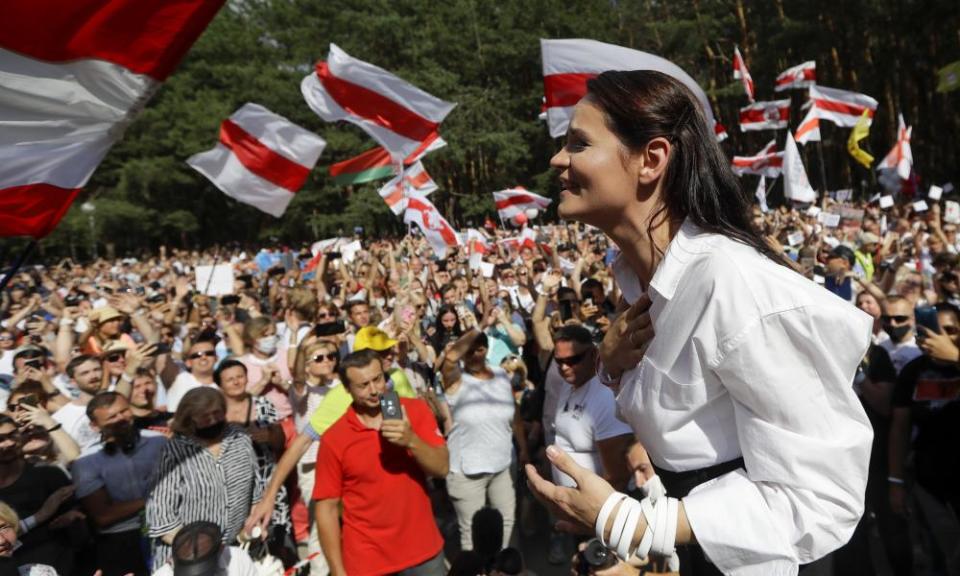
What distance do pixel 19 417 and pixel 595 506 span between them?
426 centimetres

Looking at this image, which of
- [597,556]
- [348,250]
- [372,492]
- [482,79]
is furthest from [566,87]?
[482,79]

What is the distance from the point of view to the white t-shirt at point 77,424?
15.2 ft

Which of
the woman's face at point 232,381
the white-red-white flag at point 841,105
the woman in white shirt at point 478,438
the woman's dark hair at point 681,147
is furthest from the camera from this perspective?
the white-red-white flag at point 841,105

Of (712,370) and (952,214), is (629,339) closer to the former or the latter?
(712,370)

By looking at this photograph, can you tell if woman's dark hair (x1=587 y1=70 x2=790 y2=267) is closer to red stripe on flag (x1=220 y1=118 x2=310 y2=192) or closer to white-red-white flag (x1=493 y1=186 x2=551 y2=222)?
red stripe on flag (x1=220 y1=118 x2=310 y2=192)

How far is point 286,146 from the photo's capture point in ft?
26.5

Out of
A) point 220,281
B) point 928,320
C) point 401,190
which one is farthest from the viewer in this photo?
point 401,190

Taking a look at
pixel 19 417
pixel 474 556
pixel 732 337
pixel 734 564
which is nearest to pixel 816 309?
pixel 732 337

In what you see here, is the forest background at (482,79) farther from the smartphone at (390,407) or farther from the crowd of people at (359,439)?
the smartphone at (390,407)

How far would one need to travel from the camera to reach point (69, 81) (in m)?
2.62

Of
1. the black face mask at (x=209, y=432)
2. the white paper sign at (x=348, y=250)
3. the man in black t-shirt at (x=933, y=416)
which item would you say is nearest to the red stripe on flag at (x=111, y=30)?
the black face mask at (x=209, y=432)

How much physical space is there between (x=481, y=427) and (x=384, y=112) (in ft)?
14.2

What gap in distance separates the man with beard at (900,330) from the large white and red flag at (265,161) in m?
5.80

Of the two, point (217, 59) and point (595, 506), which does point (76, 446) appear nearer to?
point (595, 506)
